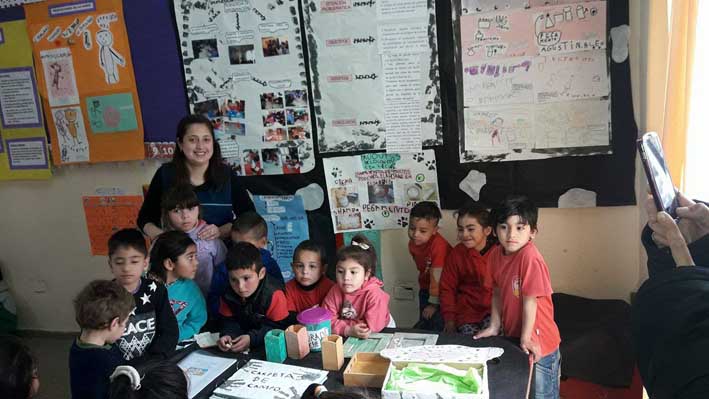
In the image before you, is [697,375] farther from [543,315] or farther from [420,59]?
[420,59]

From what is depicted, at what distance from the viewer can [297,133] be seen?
2803mm

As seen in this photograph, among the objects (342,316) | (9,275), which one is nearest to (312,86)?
(342,316)

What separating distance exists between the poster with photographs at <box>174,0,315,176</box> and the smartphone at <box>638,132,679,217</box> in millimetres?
1678

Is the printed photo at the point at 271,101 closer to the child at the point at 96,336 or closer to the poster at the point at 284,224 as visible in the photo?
the poster at the point at 284,224

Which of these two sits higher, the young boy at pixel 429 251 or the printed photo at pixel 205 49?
the printed photo at pixel 205 49

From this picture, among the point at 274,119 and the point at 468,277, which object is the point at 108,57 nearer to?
the point at 274,119

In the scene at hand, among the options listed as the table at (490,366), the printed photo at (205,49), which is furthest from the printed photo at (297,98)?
the table at (490,366)

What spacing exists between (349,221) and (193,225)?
85 centimetres

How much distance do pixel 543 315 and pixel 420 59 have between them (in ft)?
4.42

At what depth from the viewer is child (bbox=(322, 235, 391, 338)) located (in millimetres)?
1913

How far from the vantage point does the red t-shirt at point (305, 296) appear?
2.17 m

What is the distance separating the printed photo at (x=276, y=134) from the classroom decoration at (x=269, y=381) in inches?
58.2

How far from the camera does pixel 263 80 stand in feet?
9.19

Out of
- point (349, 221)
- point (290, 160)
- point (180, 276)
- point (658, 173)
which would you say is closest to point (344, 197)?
point (349, 221)
